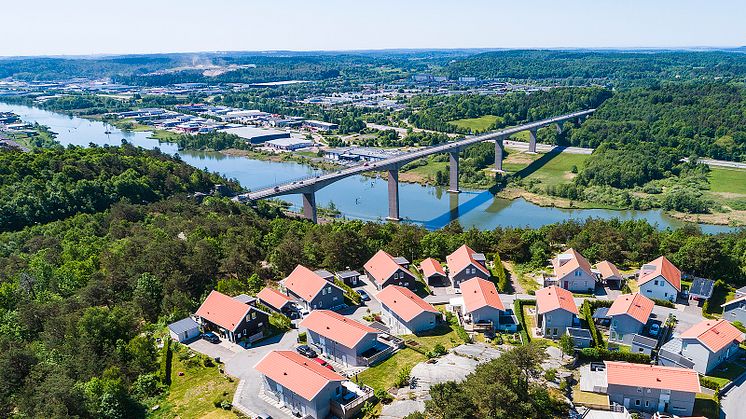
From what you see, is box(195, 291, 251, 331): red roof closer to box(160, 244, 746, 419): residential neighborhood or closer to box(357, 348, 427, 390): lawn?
box(160, 244, 746, 419): residential neighborhood

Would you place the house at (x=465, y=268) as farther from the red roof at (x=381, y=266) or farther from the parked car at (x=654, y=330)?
the parked car at (x=654, y=330)

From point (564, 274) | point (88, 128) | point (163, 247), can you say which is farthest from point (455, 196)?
point (88, 128)

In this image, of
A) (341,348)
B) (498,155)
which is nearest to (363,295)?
(341,348)

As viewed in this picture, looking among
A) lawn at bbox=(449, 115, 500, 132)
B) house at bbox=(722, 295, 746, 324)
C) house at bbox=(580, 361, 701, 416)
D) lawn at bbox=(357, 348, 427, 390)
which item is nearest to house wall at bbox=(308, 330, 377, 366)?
lawn at bbox=(357, 348, 427, 390)

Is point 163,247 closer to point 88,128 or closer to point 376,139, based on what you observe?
point 376,139

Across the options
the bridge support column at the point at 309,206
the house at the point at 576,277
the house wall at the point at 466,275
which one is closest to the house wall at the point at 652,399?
the house at the point at 576,277

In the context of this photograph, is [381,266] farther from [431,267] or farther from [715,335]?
[715,335]
